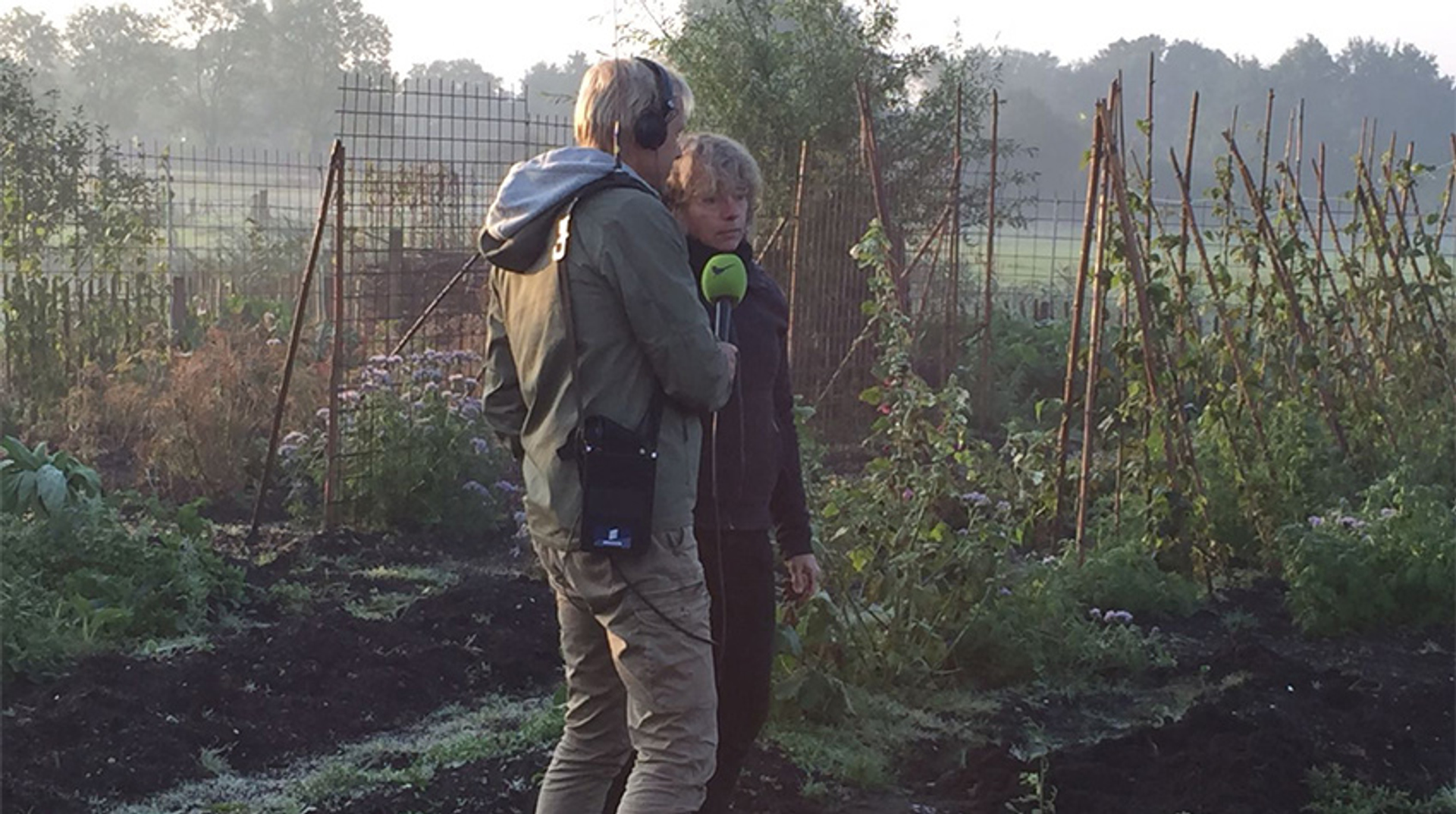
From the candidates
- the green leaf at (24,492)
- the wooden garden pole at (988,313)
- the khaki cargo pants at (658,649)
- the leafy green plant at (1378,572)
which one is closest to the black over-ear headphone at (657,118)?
the khaki cargo pants at (658,649)

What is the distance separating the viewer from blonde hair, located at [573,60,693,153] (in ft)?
9.81

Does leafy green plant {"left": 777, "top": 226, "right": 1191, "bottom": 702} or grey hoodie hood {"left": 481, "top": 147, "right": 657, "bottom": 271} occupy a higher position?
grey hoodie hood {"left": 481, "top": 147, "right": 657, "bottom": 271}

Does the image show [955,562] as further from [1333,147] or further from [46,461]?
[1333,147]

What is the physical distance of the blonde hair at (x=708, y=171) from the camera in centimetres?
319

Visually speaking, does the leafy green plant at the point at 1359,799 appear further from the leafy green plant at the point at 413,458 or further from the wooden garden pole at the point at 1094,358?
the leafy green plant at the point at 413,458

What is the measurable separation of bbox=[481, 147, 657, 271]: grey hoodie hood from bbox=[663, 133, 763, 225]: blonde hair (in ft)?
0.66

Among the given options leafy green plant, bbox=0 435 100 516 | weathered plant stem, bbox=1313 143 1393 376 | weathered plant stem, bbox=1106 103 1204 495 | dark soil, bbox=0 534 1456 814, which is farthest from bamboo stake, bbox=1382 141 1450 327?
leafy green plant, bbox=0 435 100 516

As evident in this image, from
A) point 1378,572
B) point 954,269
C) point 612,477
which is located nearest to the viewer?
point 612,477

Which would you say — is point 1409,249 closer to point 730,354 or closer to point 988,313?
point 988,313

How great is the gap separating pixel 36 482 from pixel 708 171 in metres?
3.59

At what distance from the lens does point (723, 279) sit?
3043mm

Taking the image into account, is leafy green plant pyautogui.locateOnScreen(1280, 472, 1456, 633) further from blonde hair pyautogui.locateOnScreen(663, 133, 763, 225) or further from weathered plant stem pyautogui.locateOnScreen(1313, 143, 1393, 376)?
blonde hair pyautogui.locateOnScreen(663, 133, 763, 225)

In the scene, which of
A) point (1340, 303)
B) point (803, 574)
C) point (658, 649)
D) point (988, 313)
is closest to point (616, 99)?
point (658, 649)

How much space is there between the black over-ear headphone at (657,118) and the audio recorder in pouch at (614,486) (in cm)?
54
